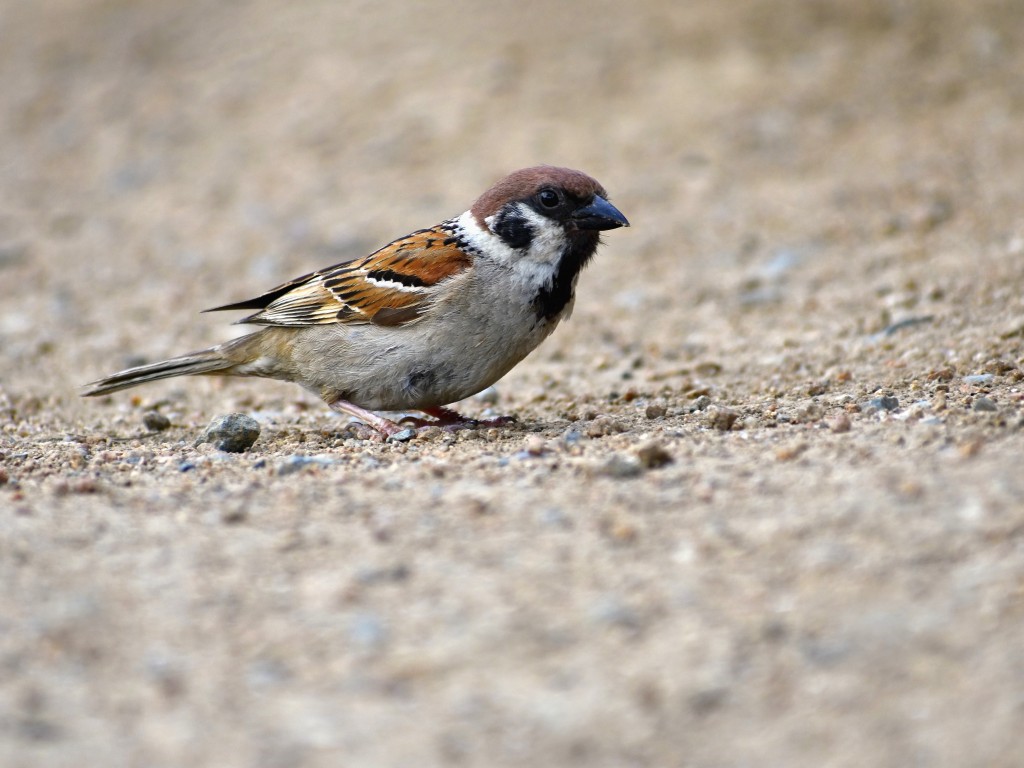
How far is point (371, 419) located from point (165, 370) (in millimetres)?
1186

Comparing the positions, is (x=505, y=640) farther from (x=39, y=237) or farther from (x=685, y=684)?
(x=39, y=237)

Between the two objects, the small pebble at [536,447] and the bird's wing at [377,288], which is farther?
the bird's wing at [377,288]

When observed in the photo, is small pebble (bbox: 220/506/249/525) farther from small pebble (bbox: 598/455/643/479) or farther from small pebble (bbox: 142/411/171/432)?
small pebble (bbox: 142/411/171/432)

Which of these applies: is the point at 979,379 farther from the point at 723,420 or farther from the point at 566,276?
the point at 566,276

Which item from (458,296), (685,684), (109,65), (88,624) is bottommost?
(685,684)

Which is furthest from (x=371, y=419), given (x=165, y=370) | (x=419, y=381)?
(x=165, y=370)

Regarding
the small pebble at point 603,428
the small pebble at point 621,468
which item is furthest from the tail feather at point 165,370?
the small pebble at point 621,468

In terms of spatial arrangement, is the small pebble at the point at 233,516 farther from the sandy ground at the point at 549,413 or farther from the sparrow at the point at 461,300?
the sparrow at the point at 461,300

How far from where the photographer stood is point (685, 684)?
10.3 ft

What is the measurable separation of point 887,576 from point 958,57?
8292 millimetres

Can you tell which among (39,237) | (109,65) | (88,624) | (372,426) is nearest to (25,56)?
(109,65)

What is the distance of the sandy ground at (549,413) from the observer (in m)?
3.13

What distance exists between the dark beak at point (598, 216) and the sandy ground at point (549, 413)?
872 mm

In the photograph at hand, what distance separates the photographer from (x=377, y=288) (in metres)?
5.95
